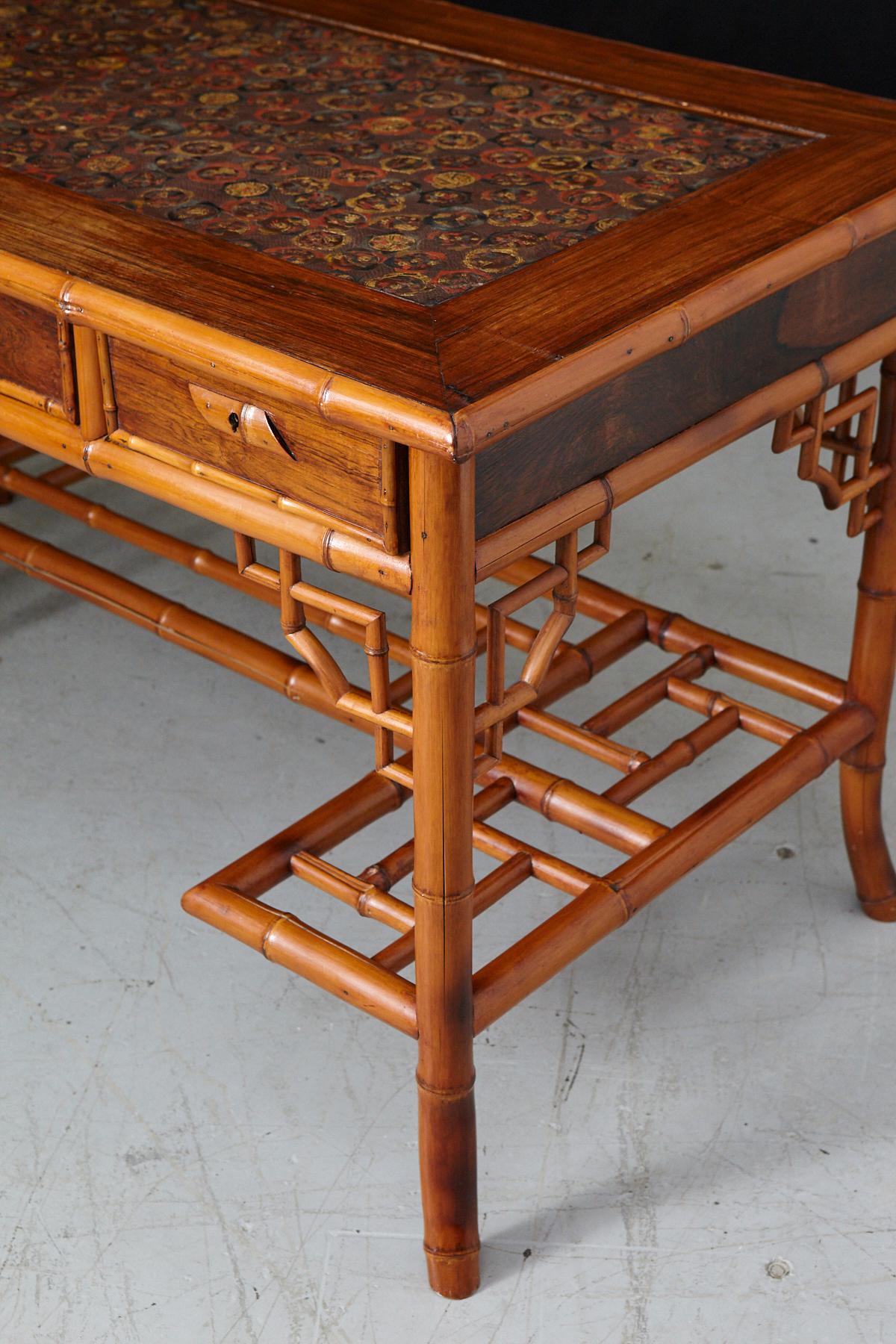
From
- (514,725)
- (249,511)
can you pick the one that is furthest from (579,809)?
(249,511)

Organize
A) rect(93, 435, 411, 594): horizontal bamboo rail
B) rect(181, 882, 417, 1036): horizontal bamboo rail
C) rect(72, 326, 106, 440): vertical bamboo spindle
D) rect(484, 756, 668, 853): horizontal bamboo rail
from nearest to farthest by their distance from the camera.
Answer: rect(93, 435, 411, 594): horizontal bamboo rail < rect(72, 326, 106, 440): vertical bamboo spindle < rect(181, 882, 417, 1036): horizontal bamboo rail < rect(484, 756, 668, 853): horizontal bamboo rail

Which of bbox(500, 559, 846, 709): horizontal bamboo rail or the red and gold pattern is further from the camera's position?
bbox(500, 559, 846, 709): horizontal bamboo rail

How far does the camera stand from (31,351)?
132 cm

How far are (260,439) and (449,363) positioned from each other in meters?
0.15

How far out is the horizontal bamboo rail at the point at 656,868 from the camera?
1.39 m

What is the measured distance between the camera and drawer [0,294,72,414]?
4.22 feet

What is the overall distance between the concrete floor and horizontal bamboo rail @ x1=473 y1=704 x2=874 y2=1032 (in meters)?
0.21

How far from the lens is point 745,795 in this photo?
1.59 m

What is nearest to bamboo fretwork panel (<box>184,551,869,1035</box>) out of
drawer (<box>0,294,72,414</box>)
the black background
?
drawer (<box>0,294,72,414</box>)

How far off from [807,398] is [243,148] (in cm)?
54

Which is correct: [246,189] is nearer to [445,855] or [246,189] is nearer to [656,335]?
[656,335]

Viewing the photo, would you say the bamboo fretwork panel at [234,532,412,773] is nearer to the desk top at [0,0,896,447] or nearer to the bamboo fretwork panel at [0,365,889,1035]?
the bamboo fretwork panel at [0,365,889,1035]

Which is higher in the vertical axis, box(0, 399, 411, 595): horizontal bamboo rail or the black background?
box(0, 399, 411, 595): horizontal bamboo rail

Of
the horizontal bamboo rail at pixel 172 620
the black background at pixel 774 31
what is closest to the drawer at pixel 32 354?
the horizontal bamboo rail at pixel 172 620
